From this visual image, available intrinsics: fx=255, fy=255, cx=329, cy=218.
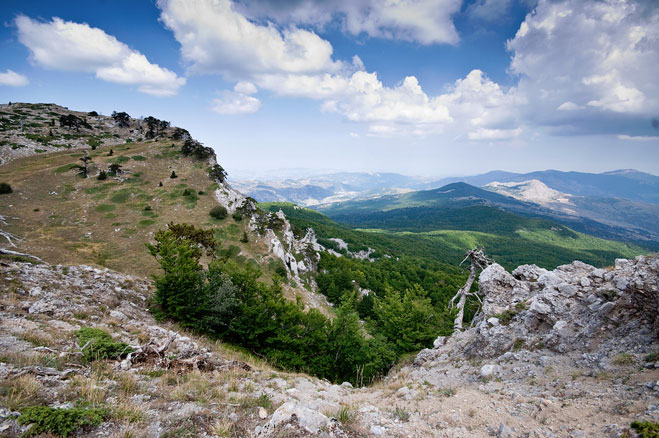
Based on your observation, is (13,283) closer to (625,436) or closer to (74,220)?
(625,436)

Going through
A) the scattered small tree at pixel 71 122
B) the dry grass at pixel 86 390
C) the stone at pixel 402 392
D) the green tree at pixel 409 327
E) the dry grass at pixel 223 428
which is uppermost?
the scattered small tree at pixel 71 122

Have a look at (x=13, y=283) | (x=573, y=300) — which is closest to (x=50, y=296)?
(x=13, y=283)

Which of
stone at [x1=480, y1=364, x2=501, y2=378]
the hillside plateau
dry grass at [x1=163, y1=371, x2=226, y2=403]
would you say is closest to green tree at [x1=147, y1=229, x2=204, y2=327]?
the hillside plateau

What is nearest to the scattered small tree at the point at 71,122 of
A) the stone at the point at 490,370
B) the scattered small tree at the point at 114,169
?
the scattered small tree at the point at 114,169

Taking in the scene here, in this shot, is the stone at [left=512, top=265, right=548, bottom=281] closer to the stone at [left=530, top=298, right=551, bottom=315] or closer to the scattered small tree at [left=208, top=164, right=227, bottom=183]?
the stone at [left=530, top=298, right=551, bottom=315]

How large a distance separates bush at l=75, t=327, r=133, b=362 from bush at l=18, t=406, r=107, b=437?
4.24 metres

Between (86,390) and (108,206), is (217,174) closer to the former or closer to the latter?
(108,206)

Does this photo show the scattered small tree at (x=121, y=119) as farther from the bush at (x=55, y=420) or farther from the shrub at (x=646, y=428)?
the shrub at (x=646, y=428)

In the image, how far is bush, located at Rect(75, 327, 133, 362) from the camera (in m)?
9.23

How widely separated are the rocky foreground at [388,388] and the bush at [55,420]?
7.2 inches

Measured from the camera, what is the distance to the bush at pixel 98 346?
9234 millimetres

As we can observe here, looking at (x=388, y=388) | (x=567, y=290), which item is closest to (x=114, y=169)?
(x=388, y=388)

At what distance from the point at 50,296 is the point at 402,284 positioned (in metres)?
81.2

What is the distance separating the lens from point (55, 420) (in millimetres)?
5348
